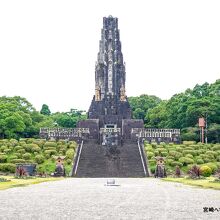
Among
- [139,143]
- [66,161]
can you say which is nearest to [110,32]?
[139,143]

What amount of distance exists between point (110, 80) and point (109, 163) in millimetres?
23557

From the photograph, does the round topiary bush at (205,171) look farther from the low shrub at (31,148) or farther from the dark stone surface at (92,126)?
the dark stone surface at (92,126)

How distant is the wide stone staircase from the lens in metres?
51.4

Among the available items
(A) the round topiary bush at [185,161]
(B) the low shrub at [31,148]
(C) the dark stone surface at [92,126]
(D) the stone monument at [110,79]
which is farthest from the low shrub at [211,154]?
(D) the stone monument at [110,79]

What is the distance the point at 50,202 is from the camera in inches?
794

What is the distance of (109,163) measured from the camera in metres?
54.9

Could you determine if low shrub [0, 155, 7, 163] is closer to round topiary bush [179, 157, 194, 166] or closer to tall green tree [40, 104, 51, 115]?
round topiary bush [179, 157, 194, 166]

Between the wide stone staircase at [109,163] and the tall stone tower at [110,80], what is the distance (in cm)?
1388

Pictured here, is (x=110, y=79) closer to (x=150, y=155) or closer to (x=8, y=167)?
(x=150, y=155)

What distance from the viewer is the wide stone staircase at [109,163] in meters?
51.4

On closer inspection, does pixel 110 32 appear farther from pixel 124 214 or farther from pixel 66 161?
pixel 124 214

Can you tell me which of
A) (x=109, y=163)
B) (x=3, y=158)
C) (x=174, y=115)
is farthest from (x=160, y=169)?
(x=174, y=115)

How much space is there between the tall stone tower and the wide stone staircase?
1388cm

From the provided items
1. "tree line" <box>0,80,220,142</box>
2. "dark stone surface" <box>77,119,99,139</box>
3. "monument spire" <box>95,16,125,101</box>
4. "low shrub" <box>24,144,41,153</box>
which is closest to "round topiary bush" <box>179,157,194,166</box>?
"low shrub" <box>24,144,41,153</box>
